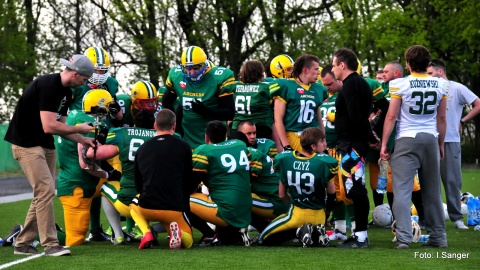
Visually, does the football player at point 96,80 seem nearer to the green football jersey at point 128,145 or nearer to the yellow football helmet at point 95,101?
the yellow football helmet at point 95,101

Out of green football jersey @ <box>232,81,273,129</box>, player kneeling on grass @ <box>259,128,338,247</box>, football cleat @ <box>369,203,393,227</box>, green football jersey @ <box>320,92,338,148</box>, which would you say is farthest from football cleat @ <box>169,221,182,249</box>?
green football jersey @ <box>320,92,338,148</box>

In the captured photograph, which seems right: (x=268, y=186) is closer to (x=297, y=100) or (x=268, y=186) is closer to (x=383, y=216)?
(x=297, y=100)

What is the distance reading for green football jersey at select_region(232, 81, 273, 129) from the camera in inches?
458

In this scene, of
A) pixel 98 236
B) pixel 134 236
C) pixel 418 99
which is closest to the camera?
pixel 418 99

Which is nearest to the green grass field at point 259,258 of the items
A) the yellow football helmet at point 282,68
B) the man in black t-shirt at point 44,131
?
the man in black t-shirt at point 44,131

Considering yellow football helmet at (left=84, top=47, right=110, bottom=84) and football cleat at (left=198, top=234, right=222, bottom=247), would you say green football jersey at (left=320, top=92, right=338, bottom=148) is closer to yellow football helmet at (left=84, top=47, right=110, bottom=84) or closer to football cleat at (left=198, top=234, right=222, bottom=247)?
football cleat at (left=198, top=234, right=222, bottom=247)

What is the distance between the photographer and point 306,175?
9.43 meters

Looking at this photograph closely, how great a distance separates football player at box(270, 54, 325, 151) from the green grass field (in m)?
1.73

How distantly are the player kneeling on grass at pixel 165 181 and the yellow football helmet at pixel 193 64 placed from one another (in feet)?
6.00

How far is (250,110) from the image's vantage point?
38.5 feet

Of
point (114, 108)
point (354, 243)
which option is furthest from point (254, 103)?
point (354, 243)

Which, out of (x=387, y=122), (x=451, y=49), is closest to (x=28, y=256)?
(x=387, y=122)

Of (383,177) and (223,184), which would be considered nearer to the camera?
(223,184)

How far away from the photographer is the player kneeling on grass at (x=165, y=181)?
917 cm
